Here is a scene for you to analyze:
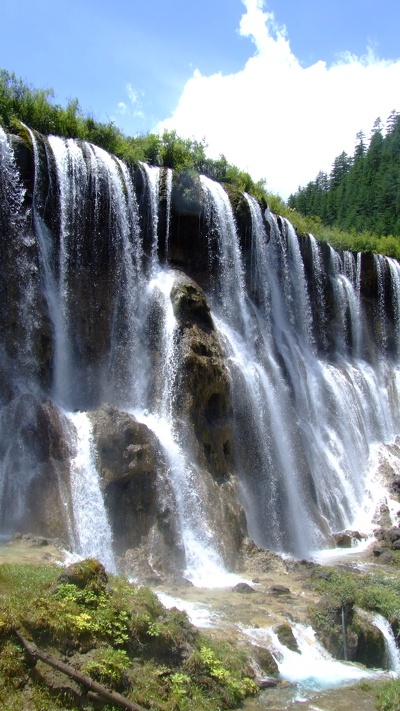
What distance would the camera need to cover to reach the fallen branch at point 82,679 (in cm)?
766

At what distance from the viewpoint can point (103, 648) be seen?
8.55 metres

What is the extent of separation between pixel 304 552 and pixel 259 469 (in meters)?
3.07

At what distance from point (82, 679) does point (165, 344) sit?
562 inches

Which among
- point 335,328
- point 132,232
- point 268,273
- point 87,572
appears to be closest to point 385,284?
point 335,328

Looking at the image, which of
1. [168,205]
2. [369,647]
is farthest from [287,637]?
[168,205]

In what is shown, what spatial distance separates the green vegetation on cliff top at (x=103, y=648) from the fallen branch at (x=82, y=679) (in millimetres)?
73

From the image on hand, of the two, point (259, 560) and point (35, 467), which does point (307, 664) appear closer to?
point (259, 560)

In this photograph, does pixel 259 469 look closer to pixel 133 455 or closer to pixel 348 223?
pixel 133 455

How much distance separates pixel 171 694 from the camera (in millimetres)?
8539

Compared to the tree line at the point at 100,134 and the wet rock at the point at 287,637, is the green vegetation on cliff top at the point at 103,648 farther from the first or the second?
the tree line at the point at 100,134

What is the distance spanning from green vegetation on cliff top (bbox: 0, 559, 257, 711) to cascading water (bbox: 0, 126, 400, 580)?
5.93 metres

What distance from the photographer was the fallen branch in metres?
7.66

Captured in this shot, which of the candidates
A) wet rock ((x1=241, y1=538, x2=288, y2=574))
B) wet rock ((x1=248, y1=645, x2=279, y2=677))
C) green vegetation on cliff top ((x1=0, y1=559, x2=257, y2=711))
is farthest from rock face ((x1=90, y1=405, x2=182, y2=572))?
green vegetation on cliff top ((x1=0, y1=559, x2=257, y2=711))

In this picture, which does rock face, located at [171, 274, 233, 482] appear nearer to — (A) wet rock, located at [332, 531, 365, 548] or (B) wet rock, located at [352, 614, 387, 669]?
(A) wet rock, located at [332, 531, 365, 548]
